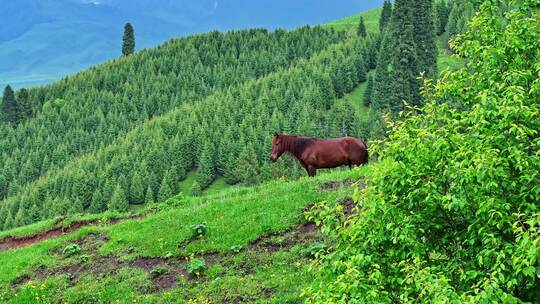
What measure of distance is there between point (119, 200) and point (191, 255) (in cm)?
13010

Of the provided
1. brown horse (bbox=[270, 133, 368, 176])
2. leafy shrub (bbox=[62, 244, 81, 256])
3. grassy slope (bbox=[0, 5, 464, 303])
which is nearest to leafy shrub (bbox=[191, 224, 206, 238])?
grassy slope (bbox=[0, 5, 464, 303])

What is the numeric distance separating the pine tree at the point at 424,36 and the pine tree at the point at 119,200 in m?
86.6

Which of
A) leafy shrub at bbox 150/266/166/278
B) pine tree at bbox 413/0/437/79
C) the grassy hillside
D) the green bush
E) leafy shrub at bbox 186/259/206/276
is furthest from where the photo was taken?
pine tree at bbox 413/0/437/79

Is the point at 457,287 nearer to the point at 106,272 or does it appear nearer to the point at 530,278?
the point at 530,278

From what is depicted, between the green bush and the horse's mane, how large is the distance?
17.3 metres

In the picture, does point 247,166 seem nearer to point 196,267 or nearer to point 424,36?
point 424,36

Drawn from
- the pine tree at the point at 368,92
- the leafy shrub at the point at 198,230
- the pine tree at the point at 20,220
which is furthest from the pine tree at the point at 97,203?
the leafy shrub at the point at 198,230

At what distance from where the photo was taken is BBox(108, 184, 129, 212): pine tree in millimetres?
144375

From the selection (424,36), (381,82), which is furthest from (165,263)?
(381,82)

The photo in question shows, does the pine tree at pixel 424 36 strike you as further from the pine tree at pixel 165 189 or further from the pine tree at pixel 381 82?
the pine tree at pixel 165 189

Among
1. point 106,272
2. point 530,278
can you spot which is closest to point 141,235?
point 106,272

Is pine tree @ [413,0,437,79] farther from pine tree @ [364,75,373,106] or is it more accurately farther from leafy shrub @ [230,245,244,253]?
leafy shrub @ [230,245,244,253]

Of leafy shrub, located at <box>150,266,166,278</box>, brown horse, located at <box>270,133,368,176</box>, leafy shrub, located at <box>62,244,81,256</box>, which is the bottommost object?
leafy shrub, located at <box>150,266,166,278</box>

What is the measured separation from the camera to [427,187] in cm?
1069
